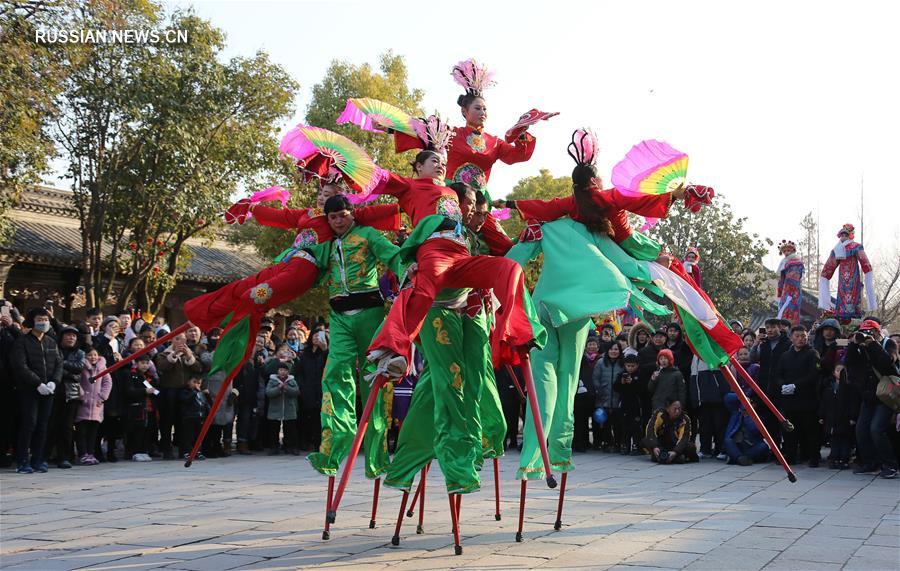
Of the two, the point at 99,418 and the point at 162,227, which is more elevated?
the point at 162,227

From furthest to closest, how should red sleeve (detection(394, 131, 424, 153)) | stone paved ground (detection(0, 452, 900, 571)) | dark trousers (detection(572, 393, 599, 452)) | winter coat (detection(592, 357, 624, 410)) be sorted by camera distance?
dark trousers (detection(572, 393, 599, 452)) → winter coat (detection(592, 357, 624, 410)) → red sleeve (detection(394, 131, 424, 153)) → stone paved ground (detection(0, 452, 900, 571))

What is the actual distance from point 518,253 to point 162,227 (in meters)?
15.4

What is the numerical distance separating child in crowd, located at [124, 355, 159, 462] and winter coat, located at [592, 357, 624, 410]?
548 cm

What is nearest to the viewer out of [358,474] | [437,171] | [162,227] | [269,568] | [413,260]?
[269,568]

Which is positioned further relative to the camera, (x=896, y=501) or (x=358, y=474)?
(x=358, y=474)

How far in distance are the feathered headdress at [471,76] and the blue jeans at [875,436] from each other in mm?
5804

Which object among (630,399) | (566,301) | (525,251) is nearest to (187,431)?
(630,399)

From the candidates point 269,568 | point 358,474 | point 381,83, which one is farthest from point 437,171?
point 381,83

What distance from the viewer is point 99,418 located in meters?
10.3

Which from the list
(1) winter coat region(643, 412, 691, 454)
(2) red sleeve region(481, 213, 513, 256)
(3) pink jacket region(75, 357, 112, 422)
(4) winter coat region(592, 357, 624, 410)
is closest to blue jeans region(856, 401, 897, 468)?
(1) winter coat region(643, 412, 691, 454)

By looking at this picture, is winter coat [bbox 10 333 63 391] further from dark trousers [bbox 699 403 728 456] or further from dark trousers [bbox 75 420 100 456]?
dark trousers [bbox 699 403 728 456]

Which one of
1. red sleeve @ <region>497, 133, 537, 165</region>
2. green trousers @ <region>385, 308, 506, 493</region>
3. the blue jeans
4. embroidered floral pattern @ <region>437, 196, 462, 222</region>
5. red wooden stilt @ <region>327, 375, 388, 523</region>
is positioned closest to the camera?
red wooden stilt @ <region>327, 375, 388, 523</region>

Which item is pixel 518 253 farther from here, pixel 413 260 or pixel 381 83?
pixel 381 83

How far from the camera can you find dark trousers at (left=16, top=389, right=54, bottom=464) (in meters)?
9.38
